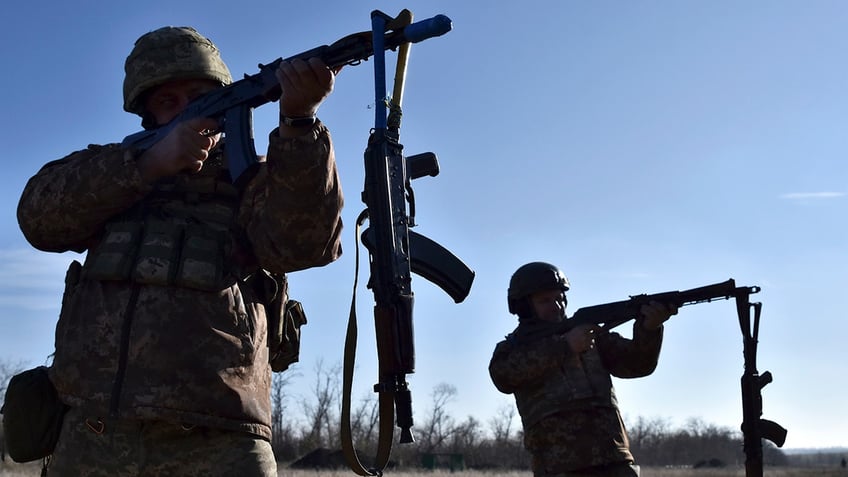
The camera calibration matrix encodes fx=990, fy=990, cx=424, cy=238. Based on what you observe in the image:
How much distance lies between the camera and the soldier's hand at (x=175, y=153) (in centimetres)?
362

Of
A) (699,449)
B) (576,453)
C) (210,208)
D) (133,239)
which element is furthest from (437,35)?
(699,449)

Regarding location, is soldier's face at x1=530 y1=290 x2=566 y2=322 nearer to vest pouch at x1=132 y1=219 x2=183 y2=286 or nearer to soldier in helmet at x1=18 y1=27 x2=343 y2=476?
soldier in helmet at x1=18 y1=27 x2=343 y2=476

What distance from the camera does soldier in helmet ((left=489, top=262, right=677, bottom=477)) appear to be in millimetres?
7781

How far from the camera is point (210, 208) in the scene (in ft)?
12.5

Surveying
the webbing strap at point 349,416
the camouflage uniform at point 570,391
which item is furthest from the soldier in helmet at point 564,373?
the webbing strap at point 349,416

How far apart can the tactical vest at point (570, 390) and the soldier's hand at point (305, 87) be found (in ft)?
16.6

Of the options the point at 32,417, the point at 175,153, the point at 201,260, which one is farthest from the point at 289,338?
the point at 32,417

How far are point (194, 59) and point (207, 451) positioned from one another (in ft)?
5.46

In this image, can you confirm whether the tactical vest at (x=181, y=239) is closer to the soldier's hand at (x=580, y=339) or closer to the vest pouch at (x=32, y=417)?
the vest pouch at (x=32, y=417)

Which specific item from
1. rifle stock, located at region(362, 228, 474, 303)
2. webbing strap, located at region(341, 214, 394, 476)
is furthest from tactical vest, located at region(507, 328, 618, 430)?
webbing strap, located at region(341, 214, 394, 476)

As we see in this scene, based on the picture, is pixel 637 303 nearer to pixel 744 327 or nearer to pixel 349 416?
pixel 744 327

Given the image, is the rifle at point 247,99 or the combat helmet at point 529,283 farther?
the combat helmet at point 529,283

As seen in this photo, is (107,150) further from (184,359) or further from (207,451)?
(207,451)

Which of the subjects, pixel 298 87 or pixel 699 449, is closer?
pixel 298 87
